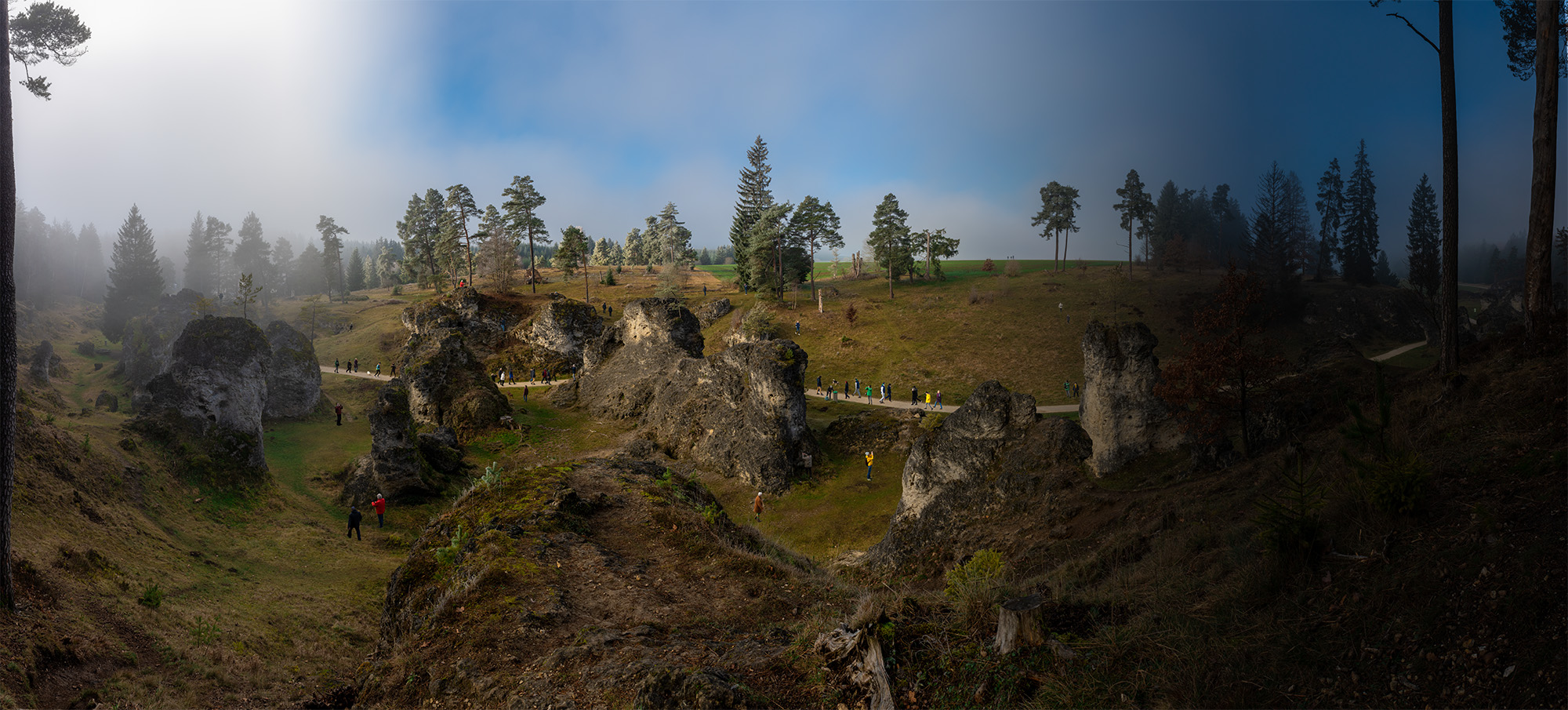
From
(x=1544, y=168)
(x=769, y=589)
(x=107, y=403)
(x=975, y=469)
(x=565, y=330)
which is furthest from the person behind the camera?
(x=565, y=330)

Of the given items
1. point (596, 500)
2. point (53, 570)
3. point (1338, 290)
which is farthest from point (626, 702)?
point (1338, 290)

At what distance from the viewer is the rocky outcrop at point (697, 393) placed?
31.2m

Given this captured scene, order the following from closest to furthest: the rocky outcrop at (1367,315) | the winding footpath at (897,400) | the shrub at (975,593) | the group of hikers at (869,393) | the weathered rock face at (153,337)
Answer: the shrub at (975,593), the winding footpath at (897,400), the rocky outcrop at (1367,315), the group of hikers at (869,393), the weathered rock face at (153,337)

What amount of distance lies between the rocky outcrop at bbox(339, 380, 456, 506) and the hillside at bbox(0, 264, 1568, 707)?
1.99m

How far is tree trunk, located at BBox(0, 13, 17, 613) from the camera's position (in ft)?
29.8

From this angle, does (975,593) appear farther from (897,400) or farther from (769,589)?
(897,400)

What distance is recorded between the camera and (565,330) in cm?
5203

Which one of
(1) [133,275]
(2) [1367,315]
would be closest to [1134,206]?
(2) [1367,315]

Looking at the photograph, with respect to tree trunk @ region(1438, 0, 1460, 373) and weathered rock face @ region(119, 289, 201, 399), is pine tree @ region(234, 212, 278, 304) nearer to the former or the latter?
weathered rock face @ region(119, 289, 201, 399)

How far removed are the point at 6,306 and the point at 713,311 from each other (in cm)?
5926

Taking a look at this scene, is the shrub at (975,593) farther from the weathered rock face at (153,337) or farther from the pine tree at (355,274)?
the pine tree at (355,274)

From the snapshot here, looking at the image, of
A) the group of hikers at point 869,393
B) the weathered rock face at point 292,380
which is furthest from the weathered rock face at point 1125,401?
the weathered rock face at point 292,380

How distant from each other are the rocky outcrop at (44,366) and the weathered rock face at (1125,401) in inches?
2256

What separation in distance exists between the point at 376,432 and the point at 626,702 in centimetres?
2313
